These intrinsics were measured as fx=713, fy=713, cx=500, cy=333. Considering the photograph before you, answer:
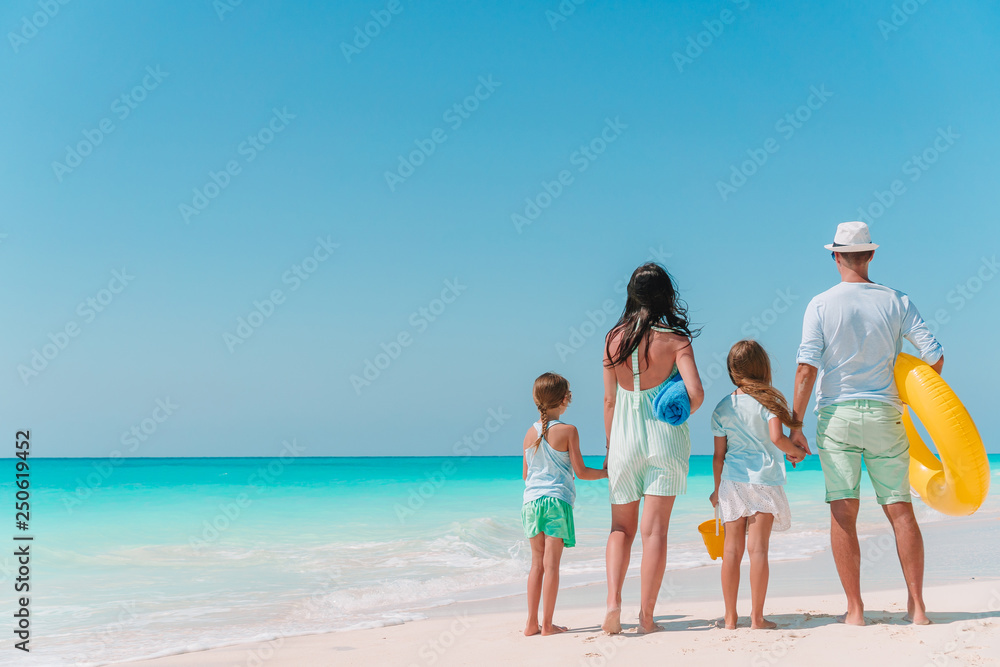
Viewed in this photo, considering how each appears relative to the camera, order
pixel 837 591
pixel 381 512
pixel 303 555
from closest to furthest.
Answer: pixel 837 591 → pixel 303 555 → pixel 381 512

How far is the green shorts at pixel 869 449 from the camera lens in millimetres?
3320

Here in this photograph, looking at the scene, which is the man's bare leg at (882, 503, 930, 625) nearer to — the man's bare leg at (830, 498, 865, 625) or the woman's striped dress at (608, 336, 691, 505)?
the man's bare leg at (830, 498, 865, 625)

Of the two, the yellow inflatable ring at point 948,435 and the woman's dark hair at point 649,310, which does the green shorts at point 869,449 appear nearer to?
the yellow inflatable ring at point 948,435

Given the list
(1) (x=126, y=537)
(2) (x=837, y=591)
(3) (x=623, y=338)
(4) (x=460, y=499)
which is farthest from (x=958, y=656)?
(4) (x=460, y=499)

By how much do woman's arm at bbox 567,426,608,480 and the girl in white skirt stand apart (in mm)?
587

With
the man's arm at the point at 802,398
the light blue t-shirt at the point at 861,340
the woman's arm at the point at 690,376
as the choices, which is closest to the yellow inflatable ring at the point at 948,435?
the light blue t-shirt at the point at 861,340

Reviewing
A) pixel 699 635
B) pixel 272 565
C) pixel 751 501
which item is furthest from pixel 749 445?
pixel 272 565

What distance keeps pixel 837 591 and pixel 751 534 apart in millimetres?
2067

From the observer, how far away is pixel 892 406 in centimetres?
335

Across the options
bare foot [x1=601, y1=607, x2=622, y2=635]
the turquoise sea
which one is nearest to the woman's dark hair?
bare foot [x1=601, y1=607, x2=622, y2=635]

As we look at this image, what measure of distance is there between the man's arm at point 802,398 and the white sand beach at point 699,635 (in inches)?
34.5

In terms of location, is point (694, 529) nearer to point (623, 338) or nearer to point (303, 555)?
point (303, 555)

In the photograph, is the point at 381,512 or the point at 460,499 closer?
the point at 381,512

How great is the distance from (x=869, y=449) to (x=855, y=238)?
1.01 m
